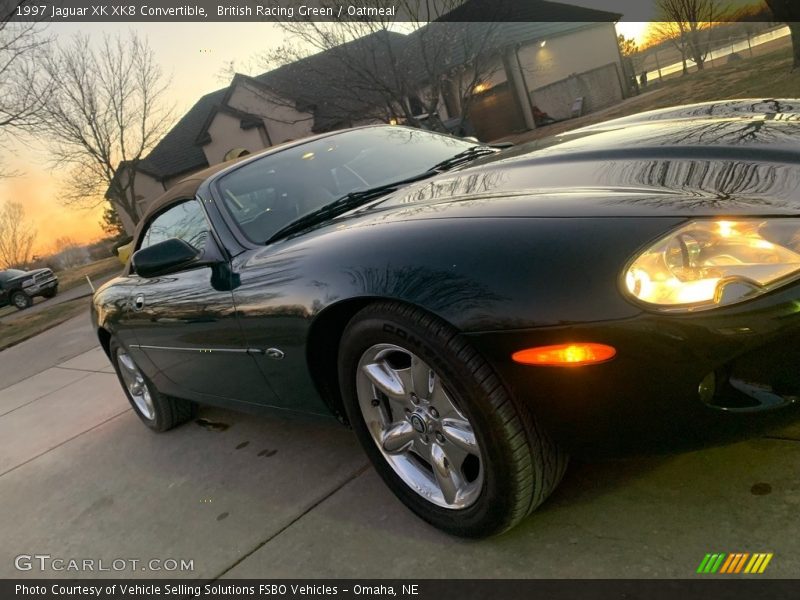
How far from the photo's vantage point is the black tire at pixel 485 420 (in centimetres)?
173

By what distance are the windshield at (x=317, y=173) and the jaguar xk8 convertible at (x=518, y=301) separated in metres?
0.02

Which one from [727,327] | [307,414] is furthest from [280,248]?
[727,327]

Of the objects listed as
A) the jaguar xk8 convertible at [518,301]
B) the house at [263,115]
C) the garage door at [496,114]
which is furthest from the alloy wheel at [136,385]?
A: the garage door at [496,114]

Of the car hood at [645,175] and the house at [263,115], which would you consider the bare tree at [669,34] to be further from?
the car hood at [645,175]

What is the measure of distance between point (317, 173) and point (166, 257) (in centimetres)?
81

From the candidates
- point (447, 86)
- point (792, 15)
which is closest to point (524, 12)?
point (447, 86)

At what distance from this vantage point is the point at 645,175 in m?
1.94

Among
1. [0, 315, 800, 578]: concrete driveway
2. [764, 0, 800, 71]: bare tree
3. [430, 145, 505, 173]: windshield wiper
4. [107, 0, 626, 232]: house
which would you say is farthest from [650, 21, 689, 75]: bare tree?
[0, 315, 800, 578]: concrete driveway

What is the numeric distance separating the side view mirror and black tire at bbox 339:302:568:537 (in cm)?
109

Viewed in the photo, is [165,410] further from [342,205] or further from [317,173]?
[342,205]

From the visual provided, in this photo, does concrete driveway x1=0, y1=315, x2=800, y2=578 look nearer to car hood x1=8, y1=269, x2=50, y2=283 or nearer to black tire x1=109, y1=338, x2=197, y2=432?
black tire x1=109, y1=338, x2=197, y2=432

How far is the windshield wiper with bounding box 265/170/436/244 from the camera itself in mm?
2662

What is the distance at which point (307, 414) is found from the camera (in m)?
2.49

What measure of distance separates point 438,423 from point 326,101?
17.8 m
